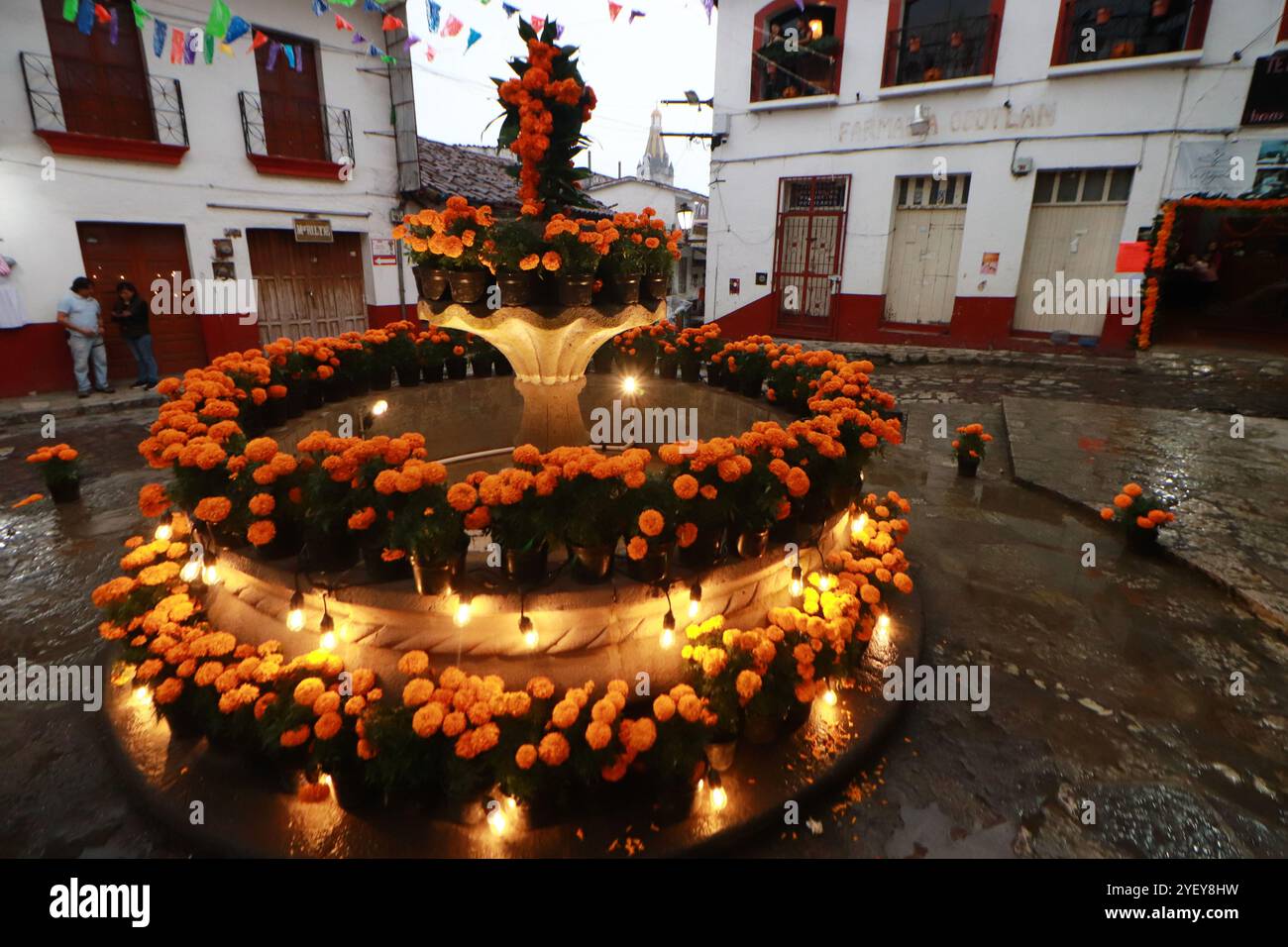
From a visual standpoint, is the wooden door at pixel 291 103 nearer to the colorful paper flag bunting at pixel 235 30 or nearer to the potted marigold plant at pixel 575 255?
the colorful paper flag bunting at pixel 235 30

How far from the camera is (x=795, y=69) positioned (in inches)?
575

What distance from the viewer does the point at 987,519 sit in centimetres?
550

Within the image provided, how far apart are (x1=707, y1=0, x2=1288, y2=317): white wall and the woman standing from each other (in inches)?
479

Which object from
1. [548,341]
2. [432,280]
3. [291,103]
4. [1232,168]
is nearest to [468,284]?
[432,280]

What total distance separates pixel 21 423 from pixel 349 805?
33.2ft

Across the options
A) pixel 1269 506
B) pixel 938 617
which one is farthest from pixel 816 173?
pixel 938 617

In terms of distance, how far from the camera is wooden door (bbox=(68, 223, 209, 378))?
10.5m

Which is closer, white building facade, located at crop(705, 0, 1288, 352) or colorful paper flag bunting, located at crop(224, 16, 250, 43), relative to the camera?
colorful paper flag bunting, located at crop(224, 16, 250, 43)

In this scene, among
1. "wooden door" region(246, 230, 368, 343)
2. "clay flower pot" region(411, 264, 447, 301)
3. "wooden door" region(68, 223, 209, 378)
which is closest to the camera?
"clay flower pot" region(411, 264, 447, 301)

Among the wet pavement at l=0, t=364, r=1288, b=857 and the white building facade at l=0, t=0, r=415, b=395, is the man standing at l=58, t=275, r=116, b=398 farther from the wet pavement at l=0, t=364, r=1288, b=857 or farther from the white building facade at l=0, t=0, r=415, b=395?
the wet pavement at l=0, t=364, r=1288, b=857

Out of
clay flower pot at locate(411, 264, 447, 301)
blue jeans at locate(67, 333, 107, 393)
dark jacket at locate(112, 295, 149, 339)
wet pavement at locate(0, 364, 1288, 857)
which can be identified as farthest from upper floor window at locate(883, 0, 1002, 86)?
blue jeans at locate(67, 333, 107, 393)

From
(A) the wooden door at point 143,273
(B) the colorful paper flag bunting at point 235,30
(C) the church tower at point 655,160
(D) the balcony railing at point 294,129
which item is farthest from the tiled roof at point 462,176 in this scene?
(C) the church tower at point 655,160

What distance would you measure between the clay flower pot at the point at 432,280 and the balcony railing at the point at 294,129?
976 cm

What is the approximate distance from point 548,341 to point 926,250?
1227 cm
